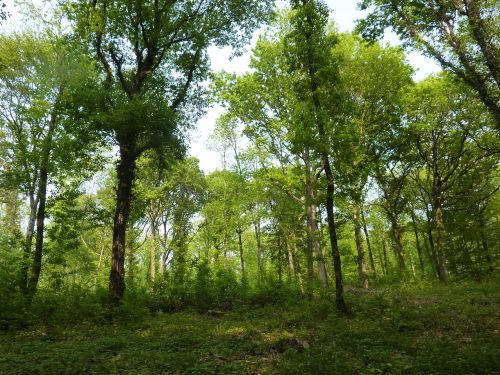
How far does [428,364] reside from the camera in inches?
217

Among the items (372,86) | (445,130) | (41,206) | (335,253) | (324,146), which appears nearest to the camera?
(324,146)

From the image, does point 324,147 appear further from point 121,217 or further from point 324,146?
point 121,217

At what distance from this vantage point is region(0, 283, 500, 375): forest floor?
5.81 m

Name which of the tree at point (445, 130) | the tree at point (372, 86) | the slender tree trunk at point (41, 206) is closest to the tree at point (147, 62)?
the slender tree trunk at point (41, 206)

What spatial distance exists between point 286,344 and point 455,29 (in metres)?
13.2

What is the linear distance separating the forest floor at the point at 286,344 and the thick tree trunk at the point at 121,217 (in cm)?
196

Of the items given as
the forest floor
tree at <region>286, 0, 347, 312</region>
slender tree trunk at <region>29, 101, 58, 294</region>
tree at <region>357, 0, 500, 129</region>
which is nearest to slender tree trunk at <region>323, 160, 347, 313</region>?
tree at <region>286, 0, 347, 312</region>

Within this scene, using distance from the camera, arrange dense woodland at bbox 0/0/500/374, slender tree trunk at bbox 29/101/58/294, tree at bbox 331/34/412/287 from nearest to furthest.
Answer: dense woodland at bbox 0/0/500/374
slender tree trunk at bbox 29/101/58/294
tree at bbox 331/34/412/287

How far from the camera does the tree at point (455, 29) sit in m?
10.6

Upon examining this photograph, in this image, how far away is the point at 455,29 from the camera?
1196cm

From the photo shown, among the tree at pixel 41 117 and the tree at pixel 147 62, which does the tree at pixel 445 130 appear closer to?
the tree at pixel 147 62

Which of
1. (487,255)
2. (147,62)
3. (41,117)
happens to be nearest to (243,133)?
(147,62)

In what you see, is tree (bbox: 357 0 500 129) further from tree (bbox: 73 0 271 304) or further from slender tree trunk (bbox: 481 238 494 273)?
slender tree trunk (bbox: 481 238 494 273)

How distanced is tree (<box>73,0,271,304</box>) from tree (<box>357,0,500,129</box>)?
663 cm
